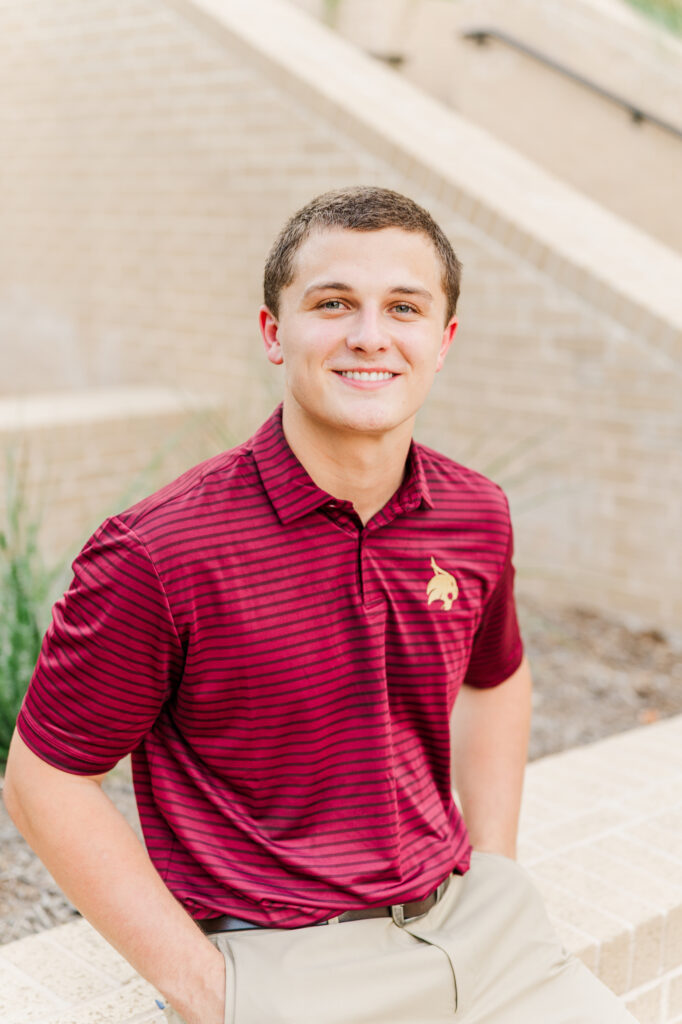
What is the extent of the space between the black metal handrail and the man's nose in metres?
5.83

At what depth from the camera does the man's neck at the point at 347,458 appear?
1765 millimetres

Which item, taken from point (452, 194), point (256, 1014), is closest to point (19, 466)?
point (452, 194)

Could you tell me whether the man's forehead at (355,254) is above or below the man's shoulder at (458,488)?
above

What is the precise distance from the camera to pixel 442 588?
1830 mm

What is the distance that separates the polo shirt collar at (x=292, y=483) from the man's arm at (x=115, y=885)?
0.47 m

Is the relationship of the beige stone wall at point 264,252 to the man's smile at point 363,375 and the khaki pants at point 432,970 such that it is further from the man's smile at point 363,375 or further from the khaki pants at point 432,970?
the man's smile at point 363,375

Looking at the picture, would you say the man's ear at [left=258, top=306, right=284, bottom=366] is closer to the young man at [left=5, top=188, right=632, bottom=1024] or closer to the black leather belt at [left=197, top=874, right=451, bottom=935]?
the young man at [left=5, top=188, right=632, bottom=1024]

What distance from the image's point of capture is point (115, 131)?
7051 millimetres

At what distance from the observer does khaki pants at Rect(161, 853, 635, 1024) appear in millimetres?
1636

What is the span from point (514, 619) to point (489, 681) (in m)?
0.13

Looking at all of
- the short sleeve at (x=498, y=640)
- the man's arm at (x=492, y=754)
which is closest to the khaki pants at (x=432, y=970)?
the man's arm at (x=492, y=754)

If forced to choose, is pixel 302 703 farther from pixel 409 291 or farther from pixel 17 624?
pixel 17 624

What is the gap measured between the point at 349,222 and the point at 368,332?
16 centimetres

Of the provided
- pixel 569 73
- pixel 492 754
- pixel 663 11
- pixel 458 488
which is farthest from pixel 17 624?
pixel 663 11
